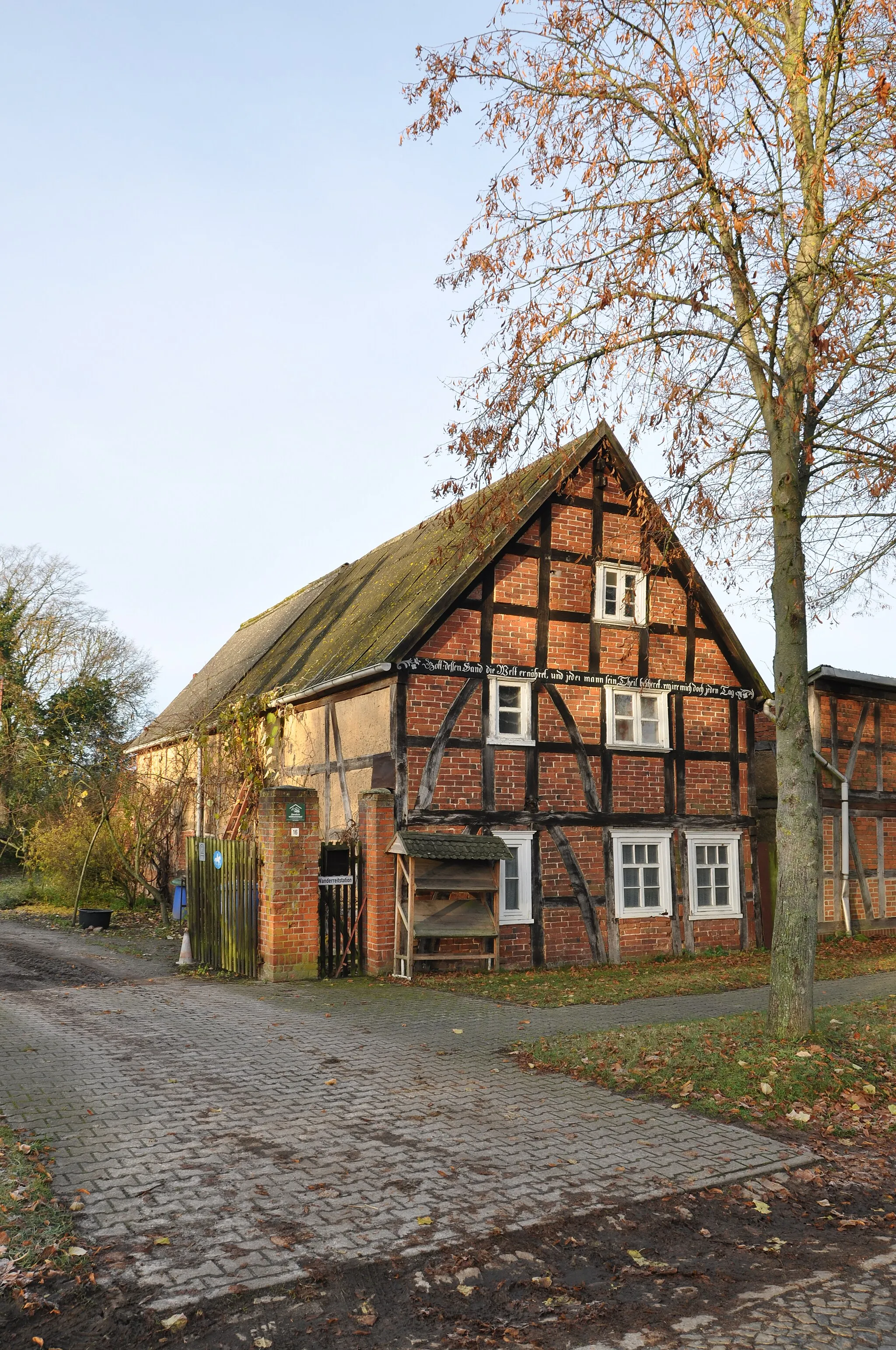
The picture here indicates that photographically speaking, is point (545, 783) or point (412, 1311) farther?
point (545, 783)

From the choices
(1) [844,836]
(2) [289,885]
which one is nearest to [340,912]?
(2) [289,885]

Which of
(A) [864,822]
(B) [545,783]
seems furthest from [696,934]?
(A) [864,822]

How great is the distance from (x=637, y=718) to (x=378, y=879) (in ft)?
18.5

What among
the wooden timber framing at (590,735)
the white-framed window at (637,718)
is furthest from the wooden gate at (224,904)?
the white-framed window at (637,718)

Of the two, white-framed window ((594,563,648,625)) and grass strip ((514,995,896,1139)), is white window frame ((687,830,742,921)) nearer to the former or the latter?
white-framed window ((594,563,648,625))

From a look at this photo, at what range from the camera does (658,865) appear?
16922 millimetres

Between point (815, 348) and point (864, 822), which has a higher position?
point (815, 348)

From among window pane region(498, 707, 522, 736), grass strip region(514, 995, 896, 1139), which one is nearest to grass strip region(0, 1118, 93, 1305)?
grass strip region(514, 995, 896, 1139)

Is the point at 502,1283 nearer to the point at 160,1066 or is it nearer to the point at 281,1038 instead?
the point at 160,1066

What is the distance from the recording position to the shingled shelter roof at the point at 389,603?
14508 millimetres

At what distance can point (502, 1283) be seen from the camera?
443cm

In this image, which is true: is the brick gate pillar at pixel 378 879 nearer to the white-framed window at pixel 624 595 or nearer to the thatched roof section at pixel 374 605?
the thatched roof section at pixel 374 605

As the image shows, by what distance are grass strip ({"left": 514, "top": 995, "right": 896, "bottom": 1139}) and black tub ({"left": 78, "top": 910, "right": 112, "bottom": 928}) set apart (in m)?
13.0

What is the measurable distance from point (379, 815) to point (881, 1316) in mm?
9999
